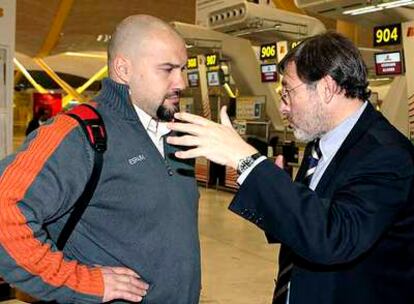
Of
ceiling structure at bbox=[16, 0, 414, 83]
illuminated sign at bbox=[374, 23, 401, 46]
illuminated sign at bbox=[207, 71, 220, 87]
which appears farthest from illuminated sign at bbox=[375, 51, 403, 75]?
illuminated sign at bbox=[207, 71, 220, 87]

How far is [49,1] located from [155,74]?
62.2ft

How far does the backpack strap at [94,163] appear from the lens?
1.85 meters

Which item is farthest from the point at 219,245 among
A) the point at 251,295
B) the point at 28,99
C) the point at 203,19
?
the point at 28,99

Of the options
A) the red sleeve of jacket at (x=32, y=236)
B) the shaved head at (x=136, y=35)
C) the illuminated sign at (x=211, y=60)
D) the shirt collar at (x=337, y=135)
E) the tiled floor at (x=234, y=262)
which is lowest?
the tiled floor at (x=234, y=262)

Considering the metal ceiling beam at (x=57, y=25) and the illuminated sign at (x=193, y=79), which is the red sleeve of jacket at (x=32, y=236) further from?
the metal ceiling beam at (x=57, y=25)

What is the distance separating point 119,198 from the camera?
6.32ft

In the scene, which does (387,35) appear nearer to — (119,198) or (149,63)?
(149,63)

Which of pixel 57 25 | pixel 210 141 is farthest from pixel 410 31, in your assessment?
pixel 57 25

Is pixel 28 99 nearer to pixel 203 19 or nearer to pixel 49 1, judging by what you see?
pixel 49 1

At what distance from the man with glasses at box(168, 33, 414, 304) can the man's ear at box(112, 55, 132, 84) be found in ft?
1.69

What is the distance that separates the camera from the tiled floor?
5.66 metres

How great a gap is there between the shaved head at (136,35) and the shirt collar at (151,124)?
0.66ft

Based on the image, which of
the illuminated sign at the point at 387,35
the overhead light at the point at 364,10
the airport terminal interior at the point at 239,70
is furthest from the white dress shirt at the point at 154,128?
the illuminated sign at the point at 387,35

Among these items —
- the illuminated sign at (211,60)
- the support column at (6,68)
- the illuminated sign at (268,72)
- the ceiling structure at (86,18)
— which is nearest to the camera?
the support column at (6,68)
